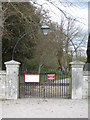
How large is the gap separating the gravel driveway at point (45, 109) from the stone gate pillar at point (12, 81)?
46 centimetres

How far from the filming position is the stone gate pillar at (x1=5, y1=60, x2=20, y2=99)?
984 cm

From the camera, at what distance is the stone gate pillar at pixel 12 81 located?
984 centimetres

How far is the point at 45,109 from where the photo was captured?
774 cm

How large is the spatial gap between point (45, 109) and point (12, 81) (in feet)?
9.08

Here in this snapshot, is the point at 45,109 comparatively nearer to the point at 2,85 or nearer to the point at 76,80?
the point at 76,80

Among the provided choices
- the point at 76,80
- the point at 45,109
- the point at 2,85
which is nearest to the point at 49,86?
the point at 76,80

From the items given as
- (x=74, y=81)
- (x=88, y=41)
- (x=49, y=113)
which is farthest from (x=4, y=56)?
(x=88, y=41)

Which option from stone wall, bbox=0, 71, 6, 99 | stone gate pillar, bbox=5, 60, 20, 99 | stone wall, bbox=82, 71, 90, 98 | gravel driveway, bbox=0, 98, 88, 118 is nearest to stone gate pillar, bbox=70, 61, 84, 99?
stone wall, bbox=82, 71, 90, 98

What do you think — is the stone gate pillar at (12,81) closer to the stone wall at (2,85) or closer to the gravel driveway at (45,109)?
the stone wall at (2,85)

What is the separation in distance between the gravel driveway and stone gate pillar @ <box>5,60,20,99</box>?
456mm

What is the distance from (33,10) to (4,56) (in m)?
6.30

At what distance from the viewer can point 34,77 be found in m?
10.0

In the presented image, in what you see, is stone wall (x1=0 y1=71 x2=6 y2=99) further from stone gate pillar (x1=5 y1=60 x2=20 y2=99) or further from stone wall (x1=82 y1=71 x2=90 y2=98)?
stone wall (x1=82 y1=71 x2=90 y2=98)

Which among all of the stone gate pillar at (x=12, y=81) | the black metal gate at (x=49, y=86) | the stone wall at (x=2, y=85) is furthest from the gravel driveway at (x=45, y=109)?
the black metal gate at (x=49, y=86)
